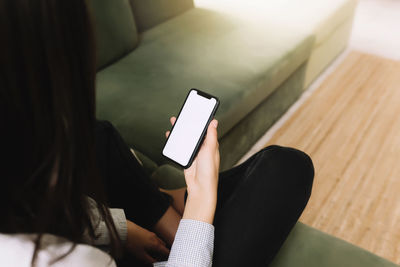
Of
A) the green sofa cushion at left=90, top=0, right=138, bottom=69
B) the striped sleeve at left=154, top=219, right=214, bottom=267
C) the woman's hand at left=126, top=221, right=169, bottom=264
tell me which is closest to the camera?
the striped sleeve at left=154, top=219, right=214, bottom=267

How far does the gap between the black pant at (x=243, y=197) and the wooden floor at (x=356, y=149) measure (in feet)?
2.17

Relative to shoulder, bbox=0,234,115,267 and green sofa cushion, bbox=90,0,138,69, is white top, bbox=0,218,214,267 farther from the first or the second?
green sofa cushion, bbox=90,0,138,69

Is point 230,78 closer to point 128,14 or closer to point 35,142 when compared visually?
point 128,14

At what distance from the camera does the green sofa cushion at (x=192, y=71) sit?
1.37 meters

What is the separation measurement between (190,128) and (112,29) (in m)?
0.92

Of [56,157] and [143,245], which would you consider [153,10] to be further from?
[56,157]

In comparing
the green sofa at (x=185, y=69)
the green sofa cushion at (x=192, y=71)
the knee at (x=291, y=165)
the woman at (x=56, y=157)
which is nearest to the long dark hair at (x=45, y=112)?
the woman at (x=56, y=157)

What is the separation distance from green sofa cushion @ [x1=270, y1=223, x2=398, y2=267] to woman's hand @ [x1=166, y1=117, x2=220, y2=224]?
0.87ft

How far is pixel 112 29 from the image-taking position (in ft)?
5.42

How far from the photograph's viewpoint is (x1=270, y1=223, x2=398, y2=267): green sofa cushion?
34.3 inches

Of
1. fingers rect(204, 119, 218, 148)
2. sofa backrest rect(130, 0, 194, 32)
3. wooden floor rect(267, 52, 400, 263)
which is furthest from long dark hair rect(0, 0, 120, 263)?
sofa backrest rect(130, 0, 194, 32)

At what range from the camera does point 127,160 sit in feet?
3.01

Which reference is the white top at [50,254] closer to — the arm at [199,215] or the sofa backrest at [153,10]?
the arm at [199,215]

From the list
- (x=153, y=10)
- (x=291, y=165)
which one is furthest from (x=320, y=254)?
(x=153, y=10)
